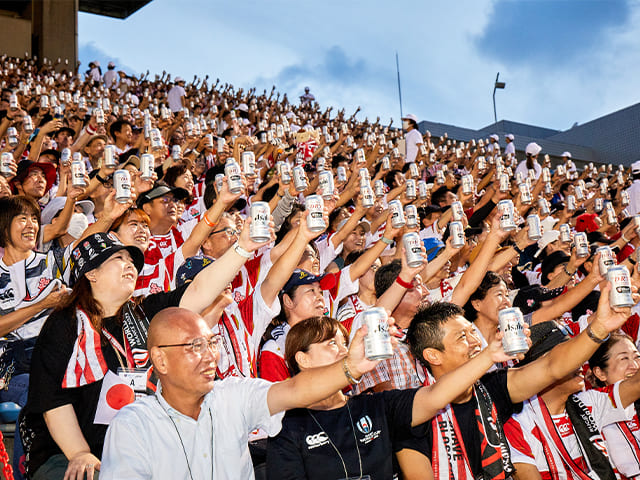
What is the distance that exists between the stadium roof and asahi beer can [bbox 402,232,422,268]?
19.0 meters

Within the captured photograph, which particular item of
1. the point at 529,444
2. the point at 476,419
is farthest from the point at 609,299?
the point at 529,444

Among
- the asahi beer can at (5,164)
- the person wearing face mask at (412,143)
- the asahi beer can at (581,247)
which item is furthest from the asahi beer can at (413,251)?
the person wearing face mask at (412,143)

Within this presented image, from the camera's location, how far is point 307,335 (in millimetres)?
3023

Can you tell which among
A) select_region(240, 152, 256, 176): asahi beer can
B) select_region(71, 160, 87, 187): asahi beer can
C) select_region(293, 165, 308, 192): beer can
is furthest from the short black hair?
select_region(71, 160, 87, 187): asahi beer can

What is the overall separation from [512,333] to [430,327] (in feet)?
2.55

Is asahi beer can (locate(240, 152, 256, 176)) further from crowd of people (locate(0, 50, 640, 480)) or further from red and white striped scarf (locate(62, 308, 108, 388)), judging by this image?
red and white striped scarf (locate(62, 308, 108, 388))

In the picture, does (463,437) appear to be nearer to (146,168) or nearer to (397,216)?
(397,216)

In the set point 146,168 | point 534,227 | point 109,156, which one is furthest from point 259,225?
point 109,156

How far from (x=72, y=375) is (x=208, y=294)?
619 millimetres

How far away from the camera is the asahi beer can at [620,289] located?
2748mm

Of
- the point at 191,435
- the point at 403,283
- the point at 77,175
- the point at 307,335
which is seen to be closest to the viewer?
the point at 191,435

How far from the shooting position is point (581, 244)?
5.34 metres

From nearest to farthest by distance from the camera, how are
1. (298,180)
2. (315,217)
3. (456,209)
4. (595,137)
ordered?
(315,217), (298,180), (456,209), (595,137)

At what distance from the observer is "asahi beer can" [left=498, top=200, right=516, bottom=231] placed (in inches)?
164
